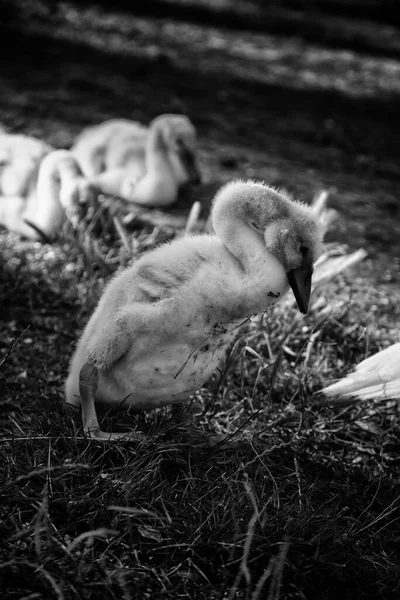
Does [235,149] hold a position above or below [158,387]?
below

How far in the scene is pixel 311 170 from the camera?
248 inches

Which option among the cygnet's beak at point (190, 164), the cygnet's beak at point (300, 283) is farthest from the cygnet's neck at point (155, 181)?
the cygnet's beak at point (300, 283)

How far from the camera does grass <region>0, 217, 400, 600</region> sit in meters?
2.35

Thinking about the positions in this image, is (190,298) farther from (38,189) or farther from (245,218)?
(38,189)

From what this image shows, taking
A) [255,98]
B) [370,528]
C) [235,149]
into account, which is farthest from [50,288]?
[255,98]

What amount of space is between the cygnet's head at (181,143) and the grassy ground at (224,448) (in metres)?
0.27

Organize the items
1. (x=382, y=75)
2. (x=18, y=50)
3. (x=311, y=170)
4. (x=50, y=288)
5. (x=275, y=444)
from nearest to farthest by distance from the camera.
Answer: (x=275, y=444) < (x=50, y=288) < (x=311, y=170) < (x=18, y=50) < (x=382, y=75)

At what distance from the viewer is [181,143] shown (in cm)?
541

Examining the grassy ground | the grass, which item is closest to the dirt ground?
the grassy ground

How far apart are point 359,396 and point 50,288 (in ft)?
5.95

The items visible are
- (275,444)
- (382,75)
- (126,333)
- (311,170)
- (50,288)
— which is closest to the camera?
(126,333)

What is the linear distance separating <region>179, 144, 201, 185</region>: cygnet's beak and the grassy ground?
→ 20 centimetres

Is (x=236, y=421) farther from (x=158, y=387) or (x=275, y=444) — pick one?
(x=158, y=387)

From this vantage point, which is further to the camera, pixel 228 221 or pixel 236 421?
pixel 236 421
